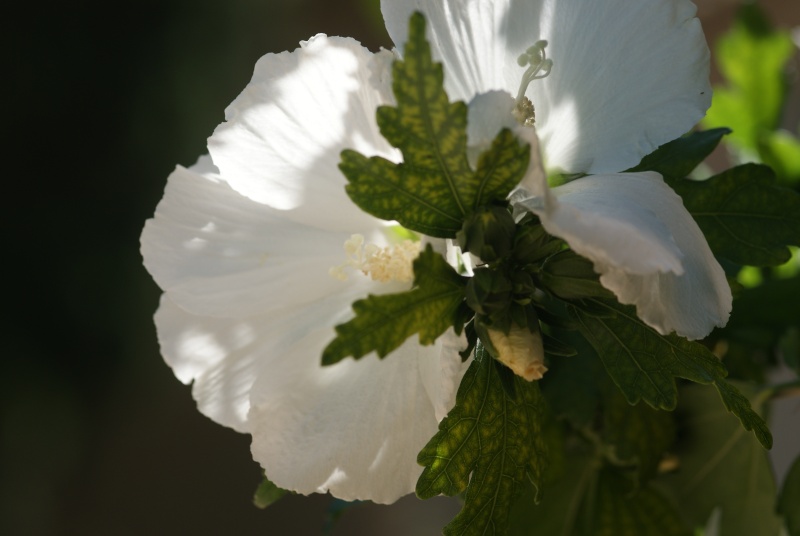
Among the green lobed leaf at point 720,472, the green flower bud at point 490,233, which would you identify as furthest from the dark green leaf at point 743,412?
the green lobed leaf at point 720,472

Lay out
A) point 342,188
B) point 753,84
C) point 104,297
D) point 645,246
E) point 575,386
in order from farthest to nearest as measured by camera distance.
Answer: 1. point 104,297
2. point 753,84
3. point 575,386
4. point 342,188
5. point 645,246

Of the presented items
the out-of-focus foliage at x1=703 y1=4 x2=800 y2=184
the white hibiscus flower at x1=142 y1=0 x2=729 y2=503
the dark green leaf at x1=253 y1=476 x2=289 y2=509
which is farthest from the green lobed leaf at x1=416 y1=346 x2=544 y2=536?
the out-of-focus foliage at x1=703 y1=4 x2=800 y2=184

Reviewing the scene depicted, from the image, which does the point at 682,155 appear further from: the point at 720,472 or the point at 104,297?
the point at 104,297

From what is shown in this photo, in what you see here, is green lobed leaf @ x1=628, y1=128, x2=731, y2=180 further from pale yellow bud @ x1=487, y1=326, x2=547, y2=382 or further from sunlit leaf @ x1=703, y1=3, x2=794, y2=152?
sunlit leaf @ x1=703, y1=3, x2=794, y2=152

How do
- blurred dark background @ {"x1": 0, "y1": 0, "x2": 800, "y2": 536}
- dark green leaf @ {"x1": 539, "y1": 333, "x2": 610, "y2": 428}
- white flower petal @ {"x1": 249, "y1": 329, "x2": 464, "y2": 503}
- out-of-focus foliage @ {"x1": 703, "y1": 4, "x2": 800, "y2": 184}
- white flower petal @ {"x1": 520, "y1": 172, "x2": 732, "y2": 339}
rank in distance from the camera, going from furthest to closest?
blurred dark background @ {"x1": 0, "y1": 0, "x2": 800, "y2": 536}
out-of-focus foliage @ {"x1": 703, "y1": 4, "x2": 800, "y2": 184}
dark green leaf @ {"x1": 539, "y1": 333, "x2": 610, "y2": 428}
white flower petal @ {"x1": 249, "y1": 329, "x2": 464, "y2": 503}
white flower petal @ {"x1": 520, "y1": 172, "x2": 732, "y2": 339}

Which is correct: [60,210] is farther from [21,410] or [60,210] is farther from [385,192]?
[385,192]

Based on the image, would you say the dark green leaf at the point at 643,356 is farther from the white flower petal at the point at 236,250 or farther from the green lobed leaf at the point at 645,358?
the white flower petal at the point at 236,250

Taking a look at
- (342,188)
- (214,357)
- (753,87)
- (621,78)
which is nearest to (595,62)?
(621,78)
